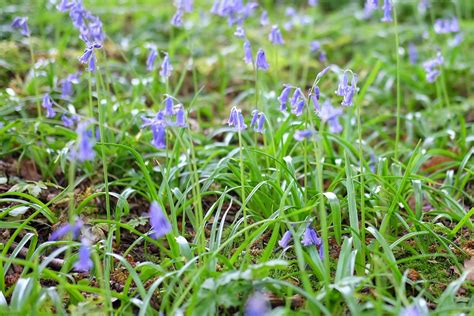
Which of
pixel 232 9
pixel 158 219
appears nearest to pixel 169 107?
pixel 158 219

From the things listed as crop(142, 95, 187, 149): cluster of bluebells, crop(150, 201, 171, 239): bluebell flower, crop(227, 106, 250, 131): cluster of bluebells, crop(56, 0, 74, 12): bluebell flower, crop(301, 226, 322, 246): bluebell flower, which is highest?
crop(56, 0, 74, 12): bluebell flower

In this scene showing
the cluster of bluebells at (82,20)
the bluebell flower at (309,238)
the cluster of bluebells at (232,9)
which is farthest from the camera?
the cluster of bluebells at (232,9)

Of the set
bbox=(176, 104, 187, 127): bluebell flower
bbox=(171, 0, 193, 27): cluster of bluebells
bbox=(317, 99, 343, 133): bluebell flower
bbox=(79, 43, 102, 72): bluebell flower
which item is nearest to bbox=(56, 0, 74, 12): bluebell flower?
bbox=(171, 0, 193, 27): cluster of bluebells

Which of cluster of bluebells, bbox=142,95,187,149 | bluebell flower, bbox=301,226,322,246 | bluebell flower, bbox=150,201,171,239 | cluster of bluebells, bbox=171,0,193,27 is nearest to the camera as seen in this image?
bluebell flower, bbox=150,201,171,239

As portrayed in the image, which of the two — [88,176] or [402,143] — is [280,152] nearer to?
[88,176]

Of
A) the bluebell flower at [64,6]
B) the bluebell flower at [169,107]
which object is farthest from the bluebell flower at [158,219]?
the bluebell flower at [64,6]

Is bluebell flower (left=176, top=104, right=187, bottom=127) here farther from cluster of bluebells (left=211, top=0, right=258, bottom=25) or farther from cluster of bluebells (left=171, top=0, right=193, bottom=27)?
cluster of bluebells (left=211, top=0, right=258, bottom=25)

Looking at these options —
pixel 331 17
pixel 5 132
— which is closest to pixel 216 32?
pixel 331 17

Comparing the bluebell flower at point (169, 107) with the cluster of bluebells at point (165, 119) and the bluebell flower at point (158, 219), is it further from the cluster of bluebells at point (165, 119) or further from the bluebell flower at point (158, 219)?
the bluebell flower at point (158, 219)

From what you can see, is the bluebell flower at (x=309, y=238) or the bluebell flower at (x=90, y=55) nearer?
the bluebell flower at (x=309, y=238)
